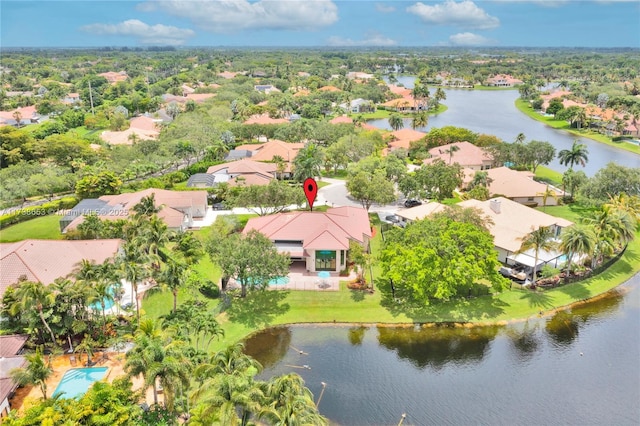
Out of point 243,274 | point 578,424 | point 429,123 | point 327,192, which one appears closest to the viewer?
point 578,424

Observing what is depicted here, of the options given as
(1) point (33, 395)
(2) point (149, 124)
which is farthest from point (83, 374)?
(2) point (149, 124)

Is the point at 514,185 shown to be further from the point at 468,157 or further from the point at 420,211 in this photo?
the point at 420,211

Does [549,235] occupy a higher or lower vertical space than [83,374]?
higher

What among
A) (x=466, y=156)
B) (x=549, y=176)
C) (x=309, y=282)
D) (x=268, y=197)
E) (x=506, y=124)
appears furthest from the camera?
(x=506, y=124)

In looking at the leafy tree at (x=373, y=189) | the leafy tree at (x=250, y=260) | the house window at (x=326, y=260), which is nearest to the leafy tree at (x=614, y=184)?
the leafy tree at (x=373, y=189)

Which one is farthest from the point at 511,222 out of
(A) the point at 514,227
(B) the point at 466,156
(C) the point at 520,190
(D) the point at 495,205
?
(B) the point at 466,156

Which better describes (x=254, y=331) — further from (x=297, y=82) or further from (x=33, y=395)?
(x=297, y=82)

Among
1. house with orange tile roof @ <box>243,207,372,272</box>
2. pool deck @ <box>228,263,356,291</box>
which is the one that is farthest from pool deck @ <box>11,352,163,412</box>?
house with orange tile roof @ <box>243,207,372,272</box>
